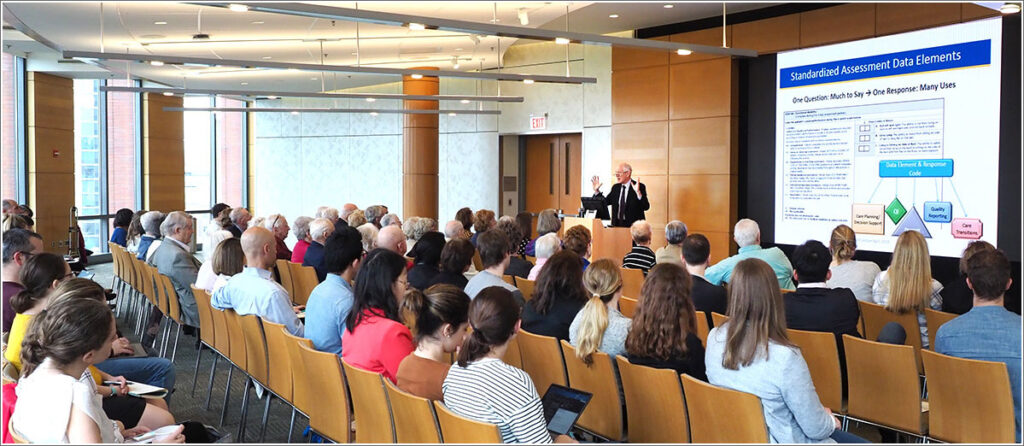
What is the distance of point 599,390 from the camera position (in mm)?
3873

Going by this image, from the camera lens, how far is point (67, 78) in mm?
14562

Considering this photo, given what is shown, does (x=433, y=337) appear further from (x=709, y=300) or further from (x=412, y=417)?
(x=709, y=300)

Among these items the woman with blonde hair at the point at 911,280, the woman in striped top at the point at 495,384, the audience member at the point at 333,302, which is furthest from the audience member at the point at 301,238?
the woman in striped top at the point at 495,384

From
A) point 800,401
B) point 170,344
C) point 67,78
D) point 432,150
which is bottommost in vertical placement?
point 170,344

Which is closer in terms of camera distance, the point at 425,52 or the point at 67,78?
the point at 425,52

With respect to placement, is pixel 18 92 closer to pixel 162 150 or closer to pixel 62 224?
pixel 62 224

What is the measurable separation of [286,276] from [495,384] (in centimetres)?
519

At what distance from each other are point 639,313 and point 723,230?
25.2 feet

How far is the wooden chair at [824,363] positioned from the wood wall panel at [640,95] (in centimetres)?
762

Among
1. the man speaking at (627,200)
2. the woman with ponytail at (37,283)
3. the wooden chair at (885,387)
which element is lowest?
the wooden chair at (885,387)

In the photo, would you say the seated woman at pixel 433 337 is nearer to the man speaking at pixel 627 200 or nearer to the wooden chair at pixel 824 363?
the wooden chair at pixel 824 363

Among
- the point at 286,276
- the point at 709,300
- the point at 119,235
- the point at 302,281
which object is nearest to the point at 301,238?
the point at 286,276

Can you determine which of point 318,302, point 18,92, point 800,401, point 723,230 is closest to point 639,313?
point 800,401

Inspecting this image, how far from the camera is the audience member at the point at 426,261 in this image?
5.71m
